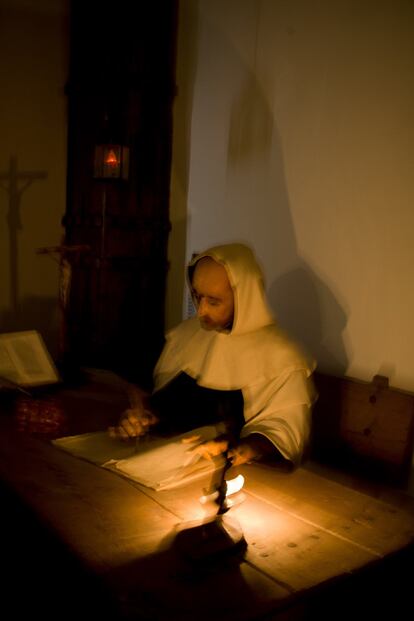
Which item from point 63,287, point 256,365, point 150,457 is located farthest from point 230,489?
point 63,287

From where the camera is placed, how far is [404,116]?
284 centimetres

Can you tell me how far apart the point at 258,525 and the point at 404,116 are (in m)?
1.94

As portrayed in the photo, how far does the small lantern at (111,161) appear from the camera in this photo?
393 centimetres

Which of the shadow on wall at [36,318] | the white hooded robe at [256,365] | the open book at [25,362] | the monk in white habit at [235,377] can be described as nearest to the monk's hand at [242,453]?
the monk in white habit at [235,377]

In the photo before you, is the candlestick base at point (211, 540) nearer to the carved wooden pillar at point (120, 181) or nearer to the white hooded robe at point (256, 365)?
the white hooded robe at point (256, 365)

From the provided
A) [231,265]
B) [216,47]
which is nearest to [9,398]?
[231,265]

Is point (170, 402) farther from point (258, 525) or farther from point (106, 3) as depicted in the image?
point (106, 3)

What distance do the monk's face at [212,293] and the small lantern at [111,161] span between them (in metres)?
1.48

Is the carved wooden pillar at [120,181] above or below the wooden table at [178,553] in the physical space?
above

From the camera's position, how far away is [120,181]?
4070 mm

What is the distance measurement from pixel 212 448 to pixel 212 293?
775 millimetres

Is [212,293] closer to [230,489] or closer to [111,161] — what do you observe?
[230,489]

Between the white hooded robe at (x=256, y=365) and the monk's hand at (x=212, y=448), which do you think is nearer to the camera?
the monk's hand at (x=212, y=448)

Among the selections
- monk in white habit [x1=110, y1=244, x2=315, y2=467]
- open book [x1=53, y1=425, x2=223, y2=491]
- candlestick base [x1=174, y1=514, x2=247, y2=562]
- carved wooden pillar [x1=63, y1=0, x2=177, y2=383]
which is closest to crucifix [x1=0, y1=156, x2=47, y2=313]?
carved wooden pillar [x1=63, y1=0, x2=177, y2=383]
